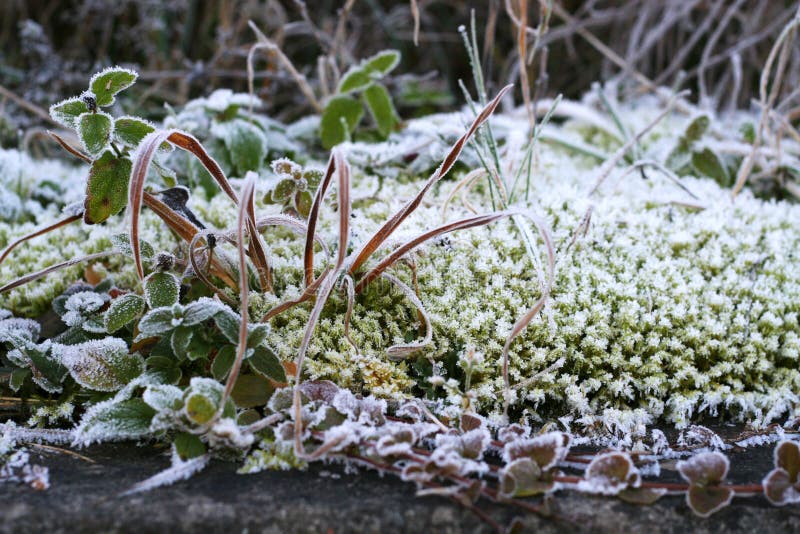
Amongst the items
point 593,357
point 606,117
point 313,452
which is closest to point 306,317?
point 313,452

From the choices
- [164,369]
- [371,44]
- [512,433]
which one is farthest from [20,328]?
[371,44]

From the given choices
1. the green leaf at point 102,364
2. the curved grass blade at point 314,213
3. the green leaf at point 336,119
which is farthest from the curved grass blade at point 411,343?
the green leaf at point 336,119

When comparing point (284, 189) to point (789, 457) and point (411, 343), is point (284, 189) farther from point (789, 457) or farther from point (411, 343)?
point (789, 457)

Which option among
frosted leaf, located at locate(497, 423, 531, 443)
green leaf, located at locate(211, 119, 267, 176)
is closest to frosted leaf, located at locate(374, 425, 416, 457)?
frosted leaf, located at locate(497, 423, 531, 443)

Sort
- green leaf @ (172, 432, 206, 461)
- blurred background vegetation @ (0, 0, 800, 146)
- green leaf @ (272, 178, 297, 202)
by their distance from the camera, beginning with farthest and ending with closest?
blurred background vegetation @ (0, 0, 800, 146) → green leaf @ (272, 178, 297, 202) → green leaf @ (172, 432, 206, 461)

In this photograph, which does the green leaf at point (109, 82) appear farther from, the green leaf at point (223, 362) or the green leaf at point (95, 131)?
the green leaf at point (223, 362)

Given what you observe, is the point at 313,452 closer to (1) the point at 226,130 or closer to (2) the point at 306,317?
(2) the point at 306,317

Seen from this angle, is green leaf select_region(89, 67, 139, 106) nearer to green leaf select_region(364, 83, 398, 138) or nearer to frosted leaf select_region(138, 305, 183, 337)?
frosted leaf select_region(138, 305, 183, 337)
